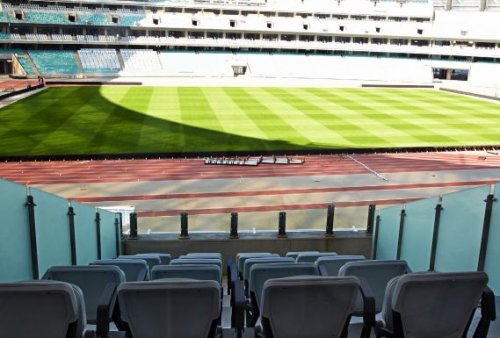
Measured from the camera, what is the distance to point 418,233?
587 centimetres

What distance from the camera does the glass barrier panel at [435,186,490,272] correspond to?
454cm

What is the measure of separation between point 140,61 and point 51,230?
158 ft

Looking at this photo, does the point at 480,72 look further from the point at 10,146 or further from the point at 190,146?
the point at 10,146

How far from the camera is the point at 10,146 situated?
18.3 metres

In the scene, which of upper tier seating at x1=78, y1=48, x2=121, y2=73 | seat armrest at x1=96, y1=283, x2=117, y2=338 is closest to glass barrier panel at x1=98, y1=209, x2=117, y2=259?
seat armrest at x1=96, y1=283, x2=117, y2=338

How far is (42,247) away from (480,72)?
5523 cm

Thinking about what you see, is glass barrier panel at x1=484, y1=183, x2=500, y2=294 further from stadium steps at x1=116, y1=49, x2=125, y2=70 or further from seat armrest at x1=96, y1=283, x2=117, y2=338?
stadium steps at x1=116, y1=49, x2=125, y2=70

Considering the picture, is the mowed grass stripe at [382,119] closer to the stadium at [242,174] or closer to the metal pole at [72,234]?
the stadium at [242,174]

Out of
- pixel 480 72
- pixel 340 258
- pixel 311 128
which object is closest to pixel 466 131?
pixel 311 128

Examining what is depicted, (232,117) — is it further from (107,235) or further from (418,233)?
(418,233)

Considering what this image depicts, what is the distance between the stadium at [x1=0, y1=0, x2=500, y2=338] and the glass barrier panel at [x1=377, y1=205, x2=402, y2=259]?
0.05 m

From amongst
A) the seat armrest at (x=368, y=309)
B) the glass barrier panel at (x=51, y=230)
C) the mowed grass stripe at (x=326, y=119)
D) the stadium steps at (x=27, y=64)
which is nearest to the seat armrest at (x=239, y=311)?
the seat armrest at (x=368, y=309)

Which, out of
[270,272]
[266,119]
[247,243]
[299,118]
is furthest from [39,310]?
[299,118]

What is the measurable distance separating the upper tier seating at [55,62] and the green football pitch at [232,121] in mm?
11449
